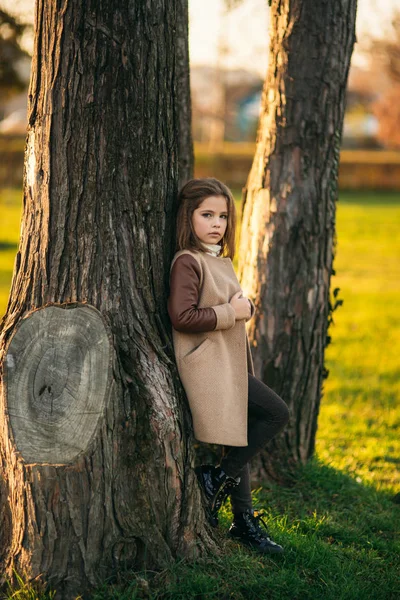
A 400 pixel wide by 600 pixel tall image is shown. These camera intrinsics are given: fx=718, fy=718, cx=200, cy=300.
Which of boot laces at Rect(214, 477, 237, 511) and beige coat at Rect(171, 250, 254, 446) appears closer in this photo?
beige coat at Rect(171, 250, 254, 446)

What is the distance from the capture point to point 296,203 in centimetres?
427

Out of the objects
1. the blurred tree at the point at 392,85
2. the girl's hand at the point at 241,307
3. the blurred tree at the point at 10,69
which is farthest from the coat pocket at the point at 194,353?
the blurred tree at the point at 392,85

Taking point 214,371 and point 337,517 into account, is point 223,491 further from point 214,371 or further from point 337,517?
point 337,517

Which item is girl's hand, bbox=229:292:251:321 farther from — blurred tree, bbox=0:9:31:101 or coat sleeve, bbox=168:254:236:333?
blurred tree, bbox=0:9:31:101

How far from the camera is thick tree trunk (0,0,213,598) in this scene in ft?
9.01

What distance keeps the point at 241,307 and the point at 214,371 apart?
1.03 feet

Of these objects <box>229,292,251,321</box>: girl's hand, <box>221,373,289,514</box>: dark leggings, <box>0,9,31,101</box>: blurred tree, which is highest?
<box>0,9,31,101</box>: blurred tree

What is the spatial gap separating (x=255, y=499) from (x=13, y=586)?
5.00ft

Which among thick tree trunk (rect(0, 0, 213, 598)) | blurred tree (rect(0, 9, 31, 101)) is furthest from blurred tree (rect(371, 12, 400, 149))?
thick tree trunk (rect(0, 0, 213, 598))

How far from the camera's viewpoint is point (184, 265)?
10.1 ft

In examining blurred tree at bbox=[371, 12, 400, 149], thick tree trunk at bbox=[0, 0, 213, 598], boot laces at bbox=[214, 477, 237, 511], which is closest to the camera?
thick tree trunk at bbox=[0, 0, 213, 598]

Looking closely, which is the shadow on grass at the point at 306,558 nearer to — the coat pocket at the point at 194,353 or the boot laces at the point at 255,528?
the boot laces at the point at 255,528

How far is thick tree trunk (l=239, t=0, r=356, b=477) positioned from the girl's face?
1.11 m

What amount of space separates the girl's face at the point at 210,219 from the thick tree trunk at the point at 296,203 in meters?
1.11
